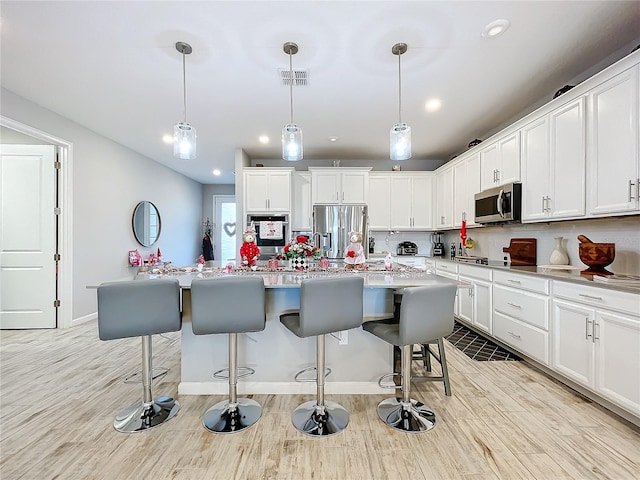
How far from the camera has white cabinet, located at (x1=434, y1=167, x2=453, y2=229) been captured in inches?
185

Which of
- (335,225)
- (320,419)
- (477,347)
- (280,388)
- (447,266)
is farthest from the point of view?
(335,225)

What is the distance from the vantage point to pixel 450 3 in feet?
6.07

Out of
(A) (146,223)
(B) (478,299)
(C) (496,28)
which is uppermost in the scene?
(C) (496,28)

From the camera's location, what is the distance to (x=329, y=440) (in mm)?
1719

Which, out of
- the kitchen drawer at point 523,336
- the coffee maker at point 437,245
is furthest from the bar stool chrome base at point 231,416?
the coffee maker at point 437,245

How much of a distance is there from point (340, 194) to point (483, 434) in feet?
12.8

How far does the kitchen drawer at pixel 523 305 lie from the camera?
2.44 meters

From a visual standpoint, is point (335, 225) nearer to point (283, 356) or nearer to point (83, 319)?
point (283, 356)

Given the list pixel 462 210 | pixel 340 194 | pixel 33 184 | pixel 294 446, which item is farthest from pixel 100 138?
pixel 462 210

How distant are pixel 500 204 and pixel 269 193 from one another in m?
3.32

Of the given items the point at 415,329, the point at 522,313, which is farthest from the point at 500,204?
the point at 415,329

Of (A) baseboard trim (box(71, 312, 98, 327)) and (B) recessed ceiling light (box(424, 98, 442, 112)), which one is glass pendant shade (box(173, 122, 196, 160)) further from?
(A) baseboard trim (box(71, 312, 98, 327))

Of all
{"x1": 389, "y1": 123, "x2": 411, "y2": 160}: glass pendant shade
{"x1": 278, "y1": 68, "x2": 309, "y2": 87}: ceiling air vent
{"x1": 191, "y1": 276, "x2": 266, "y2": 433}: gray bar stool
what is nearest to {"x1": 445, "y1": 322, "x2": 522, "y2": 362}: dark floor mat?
{"x1": 389, "y1": 123, "x2": 411, "y2": 160}: glass pendant shade

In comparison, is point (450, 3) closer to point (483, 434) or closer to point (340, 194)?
point (483, 434)
